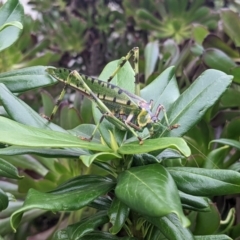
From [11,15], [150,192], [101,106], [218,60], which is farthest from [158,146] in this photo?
[218,60]

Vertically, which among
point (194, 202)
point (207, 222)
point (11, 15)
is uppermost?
point (11, 15)

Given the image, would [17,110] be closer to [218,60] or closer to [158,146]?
[158,146]

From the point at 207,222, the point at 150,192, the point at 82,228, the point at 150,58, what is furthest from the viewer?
the point at 150,58

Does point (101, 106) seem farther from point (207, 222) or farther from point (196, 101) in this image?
point (207, 222)

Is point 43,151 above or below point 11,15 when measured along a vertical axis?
below

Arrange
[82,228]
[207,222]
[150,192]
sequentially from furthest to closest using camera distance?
[207,222], [82,228], [150,192]

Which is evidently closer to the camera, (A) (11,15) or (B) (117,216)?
(B) (117,216)

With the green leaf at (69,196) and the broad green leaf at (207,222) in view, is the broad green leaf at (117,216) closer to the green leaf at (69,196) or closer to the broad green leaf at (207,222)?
the green leaf at (69,196)
